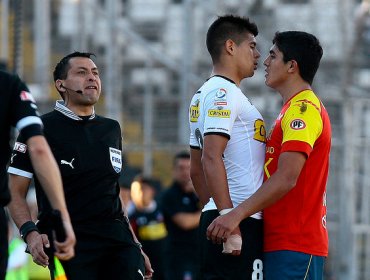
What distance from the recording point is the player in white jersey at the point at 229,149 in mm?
6750

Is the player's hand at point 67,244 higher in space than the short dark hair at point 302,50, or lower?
lower

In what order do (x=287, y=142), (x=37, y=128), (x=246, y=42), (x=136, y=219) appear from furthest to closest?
(x=136, y=219), (x=246, y=42), (x=287, y=142), (x=37, y=128)

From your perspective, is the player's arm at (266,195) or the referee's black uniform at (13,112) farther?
the player's arm at (266,195)

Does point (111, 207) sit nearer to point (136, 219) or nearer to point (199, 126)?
point (199, 126)

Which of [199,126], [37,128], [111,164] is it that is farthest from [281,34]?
[37,128]

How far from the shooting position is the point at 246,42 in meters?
7.21

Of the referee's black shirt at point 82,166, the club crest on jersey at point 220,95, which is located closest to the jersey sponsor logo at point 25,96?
the referee's black shirt at point 82,166

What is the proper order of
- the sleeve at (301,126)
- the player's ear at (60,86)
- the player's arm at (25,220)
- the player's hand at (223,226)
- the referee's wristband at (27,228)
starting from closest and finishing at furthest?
the player's hand at (223,226)
the sleeve at (301,126)
the player's arm at (25,220)
the referee's wristband at (27,228)
the player's ear at (60,86)

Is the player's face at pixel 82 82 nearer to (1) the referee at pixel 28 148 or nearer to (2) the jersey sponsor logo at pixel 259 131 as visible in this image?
(2) the jersey sponsor logo at pixel 259 131

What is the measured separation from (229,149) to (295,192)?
51cm

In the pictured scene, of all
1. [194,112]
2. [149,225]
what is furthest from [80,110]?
[149,225]

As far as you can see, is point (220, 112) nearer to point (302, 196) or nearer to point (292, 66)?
point (292, 66)

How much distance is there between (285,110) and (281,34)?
0.56 metres

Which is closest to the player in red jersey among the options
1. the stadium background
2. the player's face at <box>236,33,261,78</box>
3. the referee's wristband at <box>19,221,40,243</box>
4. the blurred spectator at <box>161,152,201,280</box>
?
the player's face at <box>236,33,261,78</box>
